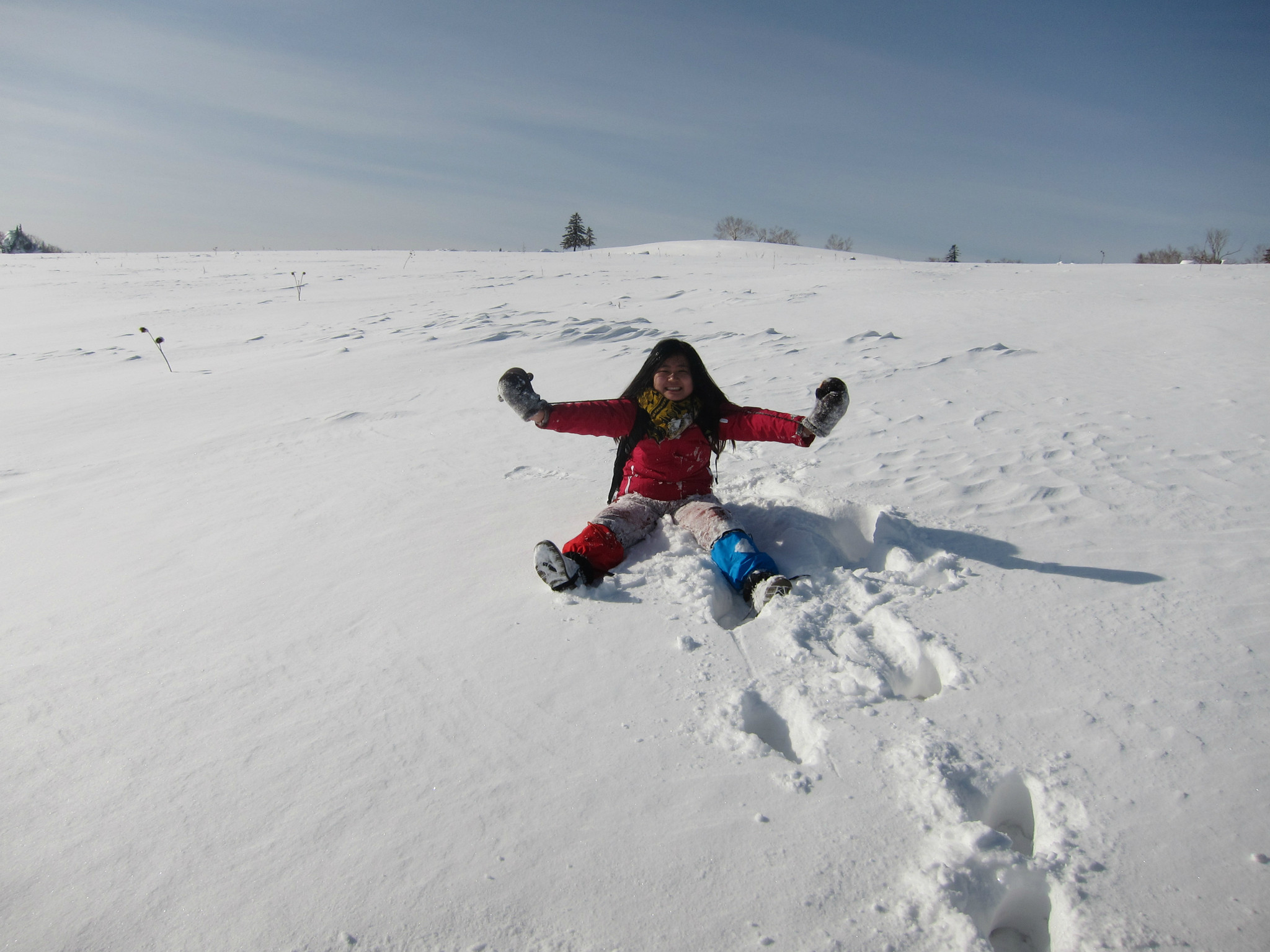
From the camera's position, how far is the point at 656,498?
2.77 metres

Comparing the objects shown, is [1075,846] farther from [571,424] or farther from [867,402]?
[867,402]

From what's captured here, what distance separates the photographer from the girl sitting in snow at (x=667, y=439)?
2.37 metres

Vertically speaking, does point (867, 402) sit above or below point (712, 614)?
above

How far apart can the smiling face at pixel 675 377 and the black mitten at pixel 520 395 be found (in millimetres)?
541

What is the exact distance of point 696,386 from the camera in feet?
8.84

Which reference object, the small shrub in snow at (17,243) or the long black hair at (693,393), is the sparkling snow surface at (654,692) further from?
the small shrub in snow at (17,243)

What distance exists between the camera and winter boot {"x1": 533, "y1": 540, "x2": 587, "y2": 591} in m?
2.24

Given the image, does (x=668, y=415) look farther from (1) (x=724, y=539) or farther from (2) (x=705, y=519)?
(1) (x=724, y=539)

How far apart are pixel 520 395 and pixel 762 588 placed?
3.59 ft

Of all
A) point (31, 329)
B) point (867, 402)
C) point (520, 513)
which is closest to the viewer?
point (520, 513)

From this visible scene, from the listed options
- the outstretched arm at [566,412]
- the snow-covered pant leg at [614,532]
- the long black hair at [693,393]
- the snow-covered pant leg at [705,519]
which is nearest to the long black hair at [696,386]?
the long black hair at [693,393]

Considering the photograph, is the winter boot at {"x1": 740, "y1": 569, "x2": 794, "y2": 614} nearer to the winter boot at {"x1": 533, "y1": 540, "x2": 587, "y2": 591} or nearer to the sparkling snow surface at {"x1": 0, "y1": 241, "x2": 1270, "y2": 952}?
the sparkling snow surface at {"x1": 0, "y1": 241, "x2": 1270, "y2": 952}

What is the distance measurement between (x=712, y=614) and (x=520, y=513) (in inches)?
46.6

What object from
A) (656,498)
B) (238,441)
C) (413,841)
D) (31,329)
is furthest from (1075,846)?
(31,329)
